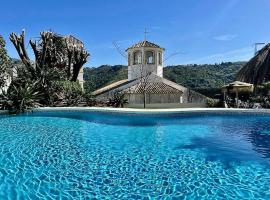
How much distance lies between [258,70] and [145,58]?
556 inches

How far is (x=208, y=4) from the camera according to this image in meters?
21.2

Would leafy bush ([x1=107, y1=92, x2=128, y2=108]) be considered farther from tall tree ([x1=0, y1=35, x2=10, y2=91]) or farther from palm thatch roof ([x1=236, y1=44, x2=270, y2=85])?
palm thatch roof ([x1=236, y1=44, x2=270, y2=85])

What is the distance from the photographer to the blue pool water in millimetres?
6137

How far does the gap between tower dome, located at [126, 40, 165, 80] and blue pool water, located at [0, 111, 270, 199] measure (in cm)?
1519

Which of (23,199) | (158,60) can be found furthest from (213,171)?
(158,60)

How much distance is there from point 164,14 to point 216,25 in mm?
4421

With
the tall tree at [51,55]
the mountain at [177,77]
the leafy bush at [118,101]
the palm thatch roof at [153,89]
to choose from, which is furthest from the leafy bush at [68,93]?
the mountain at [177,77]

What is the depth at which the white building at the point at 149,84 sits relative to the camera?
26109mm

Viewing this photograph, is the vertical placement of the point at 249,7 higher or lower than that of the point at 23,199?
higher

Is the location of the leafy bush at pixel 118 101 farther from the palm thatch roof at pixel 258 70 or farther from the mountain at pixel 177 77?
the mountain at pixel 177 77

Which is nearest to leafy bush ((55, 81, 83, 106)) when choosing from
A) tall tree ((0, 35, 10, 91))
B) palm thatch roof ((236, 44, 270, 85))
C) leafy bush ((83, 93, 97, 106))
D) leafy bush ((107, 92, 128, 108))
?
leafy bush ((83, 93, 97, 106))

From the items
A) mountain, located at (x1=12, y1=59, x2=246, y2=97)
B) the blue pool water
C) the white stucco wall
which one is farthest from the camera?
mountain, located at (x1=12, y1=59, x2=246, y2=97)

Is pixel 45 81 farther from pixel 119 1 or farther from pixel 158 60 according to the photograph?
pixel 158 60

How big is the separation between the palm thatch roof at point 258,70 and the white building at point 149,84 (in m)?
9.81
